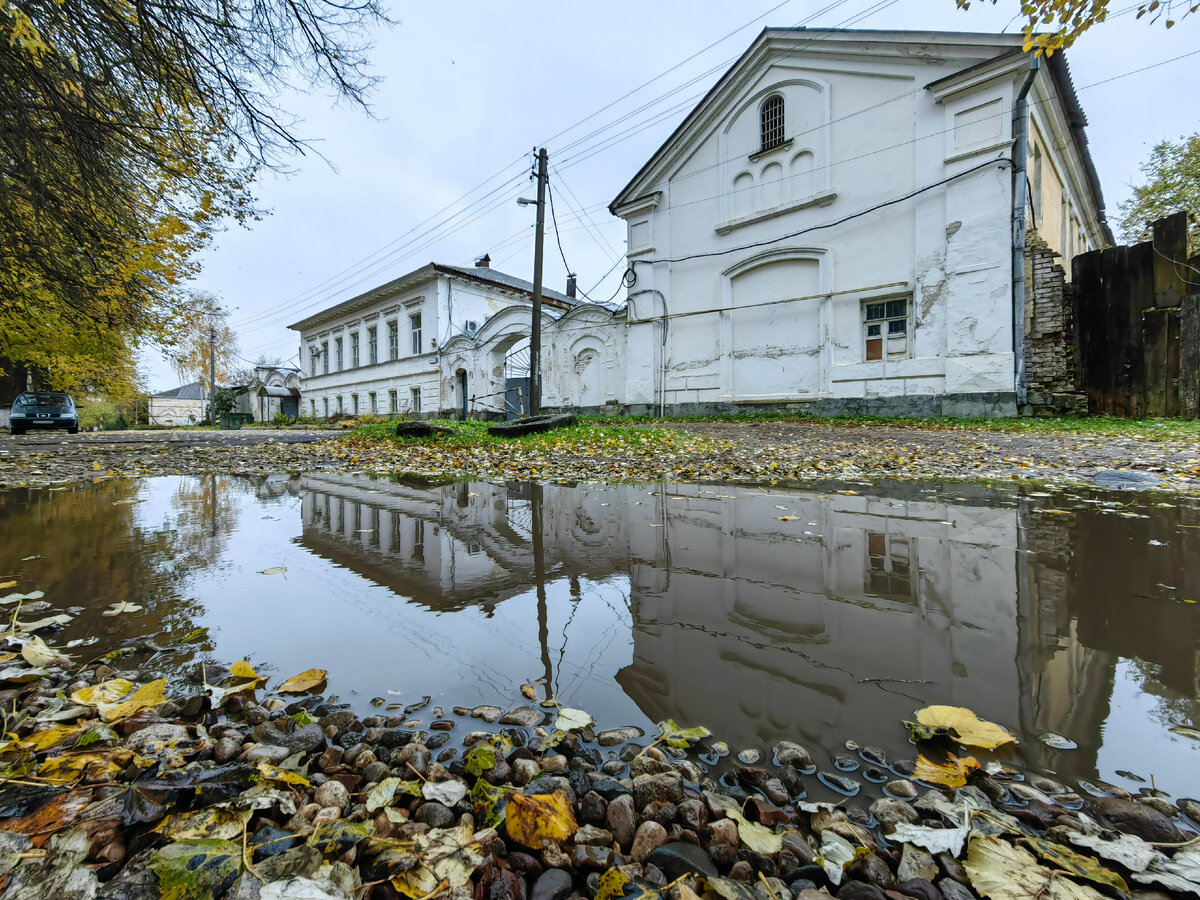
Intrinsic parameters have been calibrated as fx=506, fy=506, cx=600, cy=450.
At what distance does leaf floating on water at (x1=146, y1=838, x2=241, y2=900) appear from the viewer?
0.82m

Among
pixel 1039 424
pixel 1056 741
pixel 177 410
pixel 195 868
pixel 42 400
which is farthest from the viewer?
pixel 177 410

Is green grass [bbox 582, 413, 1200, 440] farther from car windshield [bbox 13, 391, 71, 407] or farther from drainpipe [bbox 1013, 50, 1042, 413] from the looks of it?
car windshield [bbox 13, 391, 71, 407]

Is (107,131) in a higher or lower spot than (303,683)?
higher

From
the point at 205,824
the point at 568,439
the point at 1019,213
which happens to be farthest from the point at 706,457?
the point at 1019,213

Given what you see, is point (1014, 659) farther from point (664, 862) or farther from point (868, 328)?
point (868, 328)

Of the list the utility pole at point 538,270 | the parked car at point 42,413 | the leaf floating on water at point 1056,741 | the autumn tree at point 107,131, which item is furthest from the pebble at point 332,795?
the parked car at point 42,413

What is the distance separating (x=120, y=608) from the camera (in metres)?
2.13

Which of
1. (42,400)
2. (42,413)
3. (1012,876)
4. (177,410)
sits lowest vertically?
(1012,876)

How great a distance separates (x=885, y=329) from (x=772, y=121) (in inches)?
271

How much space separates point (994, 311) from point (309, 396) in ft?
116

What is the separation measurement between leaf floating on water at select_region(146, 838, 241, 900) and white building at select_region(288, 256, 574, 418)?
1891 cm

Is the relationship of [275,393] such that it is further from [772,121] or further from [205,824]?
[205,824]

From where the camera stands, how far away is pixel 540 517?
13.2ft

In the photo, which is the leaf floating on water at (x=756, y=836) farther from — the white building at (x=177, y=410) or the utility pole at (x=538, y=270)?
the white building at (x=177, y=410)
